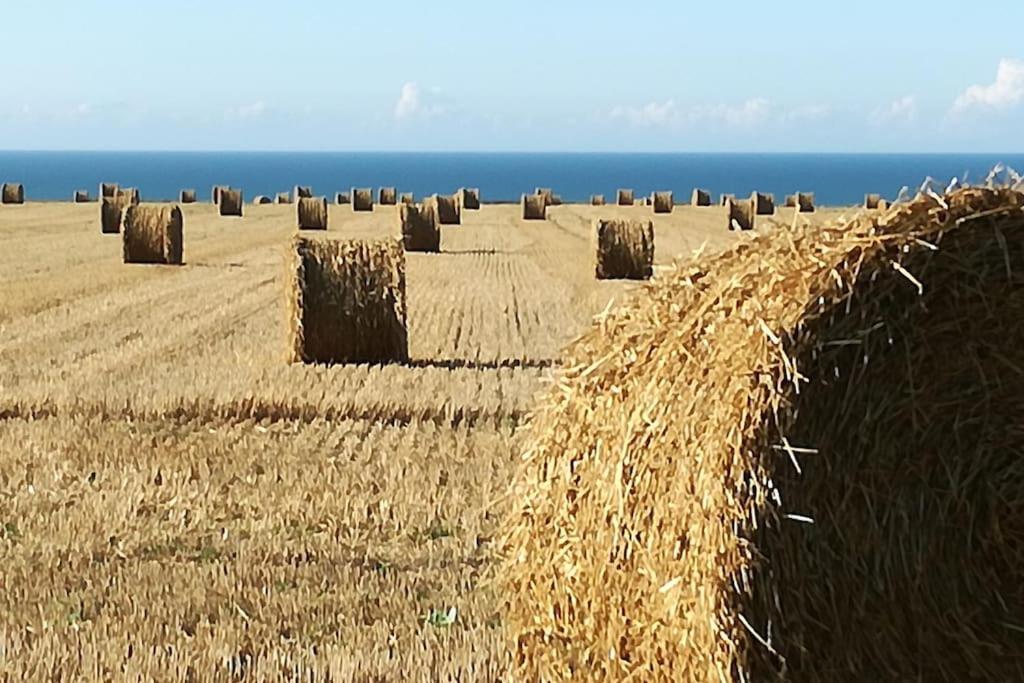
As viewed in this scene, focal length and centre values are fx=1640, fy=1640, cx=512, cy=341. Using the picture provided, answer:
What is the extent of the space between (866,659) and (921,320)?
89cm

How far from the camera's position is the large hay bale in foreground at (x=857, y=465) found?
164 inches

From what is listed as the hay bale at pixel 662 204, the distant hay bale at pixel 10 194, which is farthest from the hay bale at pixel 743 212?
the distant hay bale at pixel 10 194

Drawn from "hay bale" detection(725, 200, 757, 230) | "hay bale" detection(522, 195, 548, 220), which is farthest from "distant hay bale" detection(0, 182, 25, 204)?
"hay bale" detection(725, 200, 757, 230)

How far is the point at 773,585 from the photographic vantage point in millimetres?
4145

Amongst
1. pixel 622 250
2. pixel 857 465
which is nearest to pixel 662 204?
pixel 622 250

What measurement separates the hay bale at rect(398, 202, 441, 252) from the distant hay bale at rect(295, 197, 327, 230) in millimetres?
6422

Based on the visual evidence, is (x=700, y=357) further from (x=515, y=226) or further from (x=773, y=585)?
(x=515, y=226)

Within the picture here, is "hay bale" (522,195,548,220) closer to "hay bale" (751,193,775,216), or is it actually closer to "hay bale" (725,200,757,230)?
"hay bale" (725,200,757,230)

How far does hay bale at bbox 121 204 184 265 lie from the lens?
2400cm

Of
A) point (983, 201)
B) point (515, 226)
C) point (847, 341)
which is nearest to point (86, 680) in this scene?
point (847, 341)

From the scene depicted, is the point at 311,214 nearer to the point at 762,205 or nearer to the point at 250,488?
the point at 762,205

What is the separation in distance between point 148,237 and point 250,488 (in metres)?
16.0

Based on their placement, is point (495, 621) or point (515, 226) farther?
point (515, 226)

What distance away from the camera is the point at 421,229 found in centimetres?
2761
